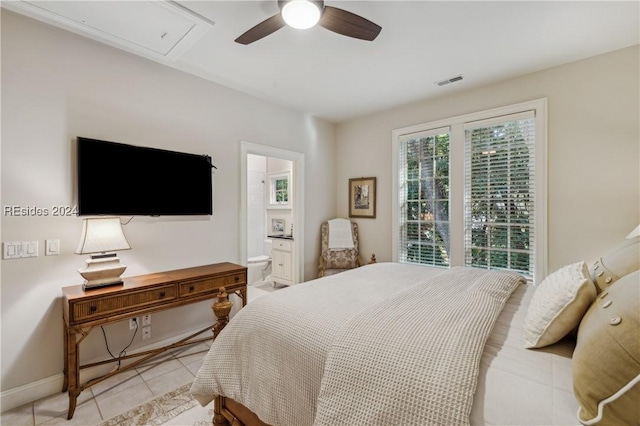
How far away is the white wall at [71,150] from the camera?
197cm

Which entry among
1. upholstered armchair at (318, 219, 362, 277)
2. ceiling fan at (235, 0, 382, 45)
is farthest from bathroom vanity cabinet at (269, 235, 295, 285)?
ceiling fan at (235, 0, 382, 45)

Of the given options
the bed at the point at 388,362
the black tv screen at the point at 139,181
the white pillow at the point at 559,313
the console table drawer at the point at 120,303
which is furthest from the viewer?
the black tv screen at the point at 139,181

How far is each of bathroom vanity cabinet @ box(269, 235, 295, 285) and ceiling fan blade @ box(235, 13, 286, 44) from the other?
2.84 metres

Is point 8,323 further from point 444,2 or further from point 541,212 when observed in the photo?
point 541,212

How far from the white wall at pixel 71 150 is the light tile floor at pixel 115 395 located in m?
0.21

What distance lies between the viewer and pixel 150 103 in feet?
8.54

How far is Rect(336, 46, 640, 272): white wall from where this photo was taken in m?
2.43

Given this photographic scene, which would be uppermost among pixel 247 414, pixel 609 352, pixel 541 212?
pixel 541 212

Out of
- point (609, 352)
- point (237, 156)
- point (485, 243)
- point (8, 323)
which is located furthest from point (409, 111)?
point (8, 323)

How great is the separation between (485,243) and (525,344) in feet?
7.57

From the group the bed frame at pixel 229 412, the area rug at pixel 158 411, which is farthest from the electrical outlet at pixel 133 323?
the bed frame at pixel 229 412

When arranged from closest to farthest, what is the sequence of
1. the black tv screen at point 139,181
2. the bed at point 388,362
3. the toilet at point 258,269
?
the bed at point 388,362 < the black tv screen at point 139,181 < the toilet at point 258,269

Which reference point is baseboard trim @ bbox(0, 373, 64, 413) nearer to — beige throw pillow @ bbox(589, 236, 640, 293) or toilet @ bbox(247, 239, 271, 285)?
toilet @ bbox(247, 239, 271, 285)

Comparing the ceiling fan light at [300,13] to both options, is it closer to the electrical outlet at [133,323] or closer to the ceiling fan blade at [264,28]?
the ceiling fan blade at [264,28]
